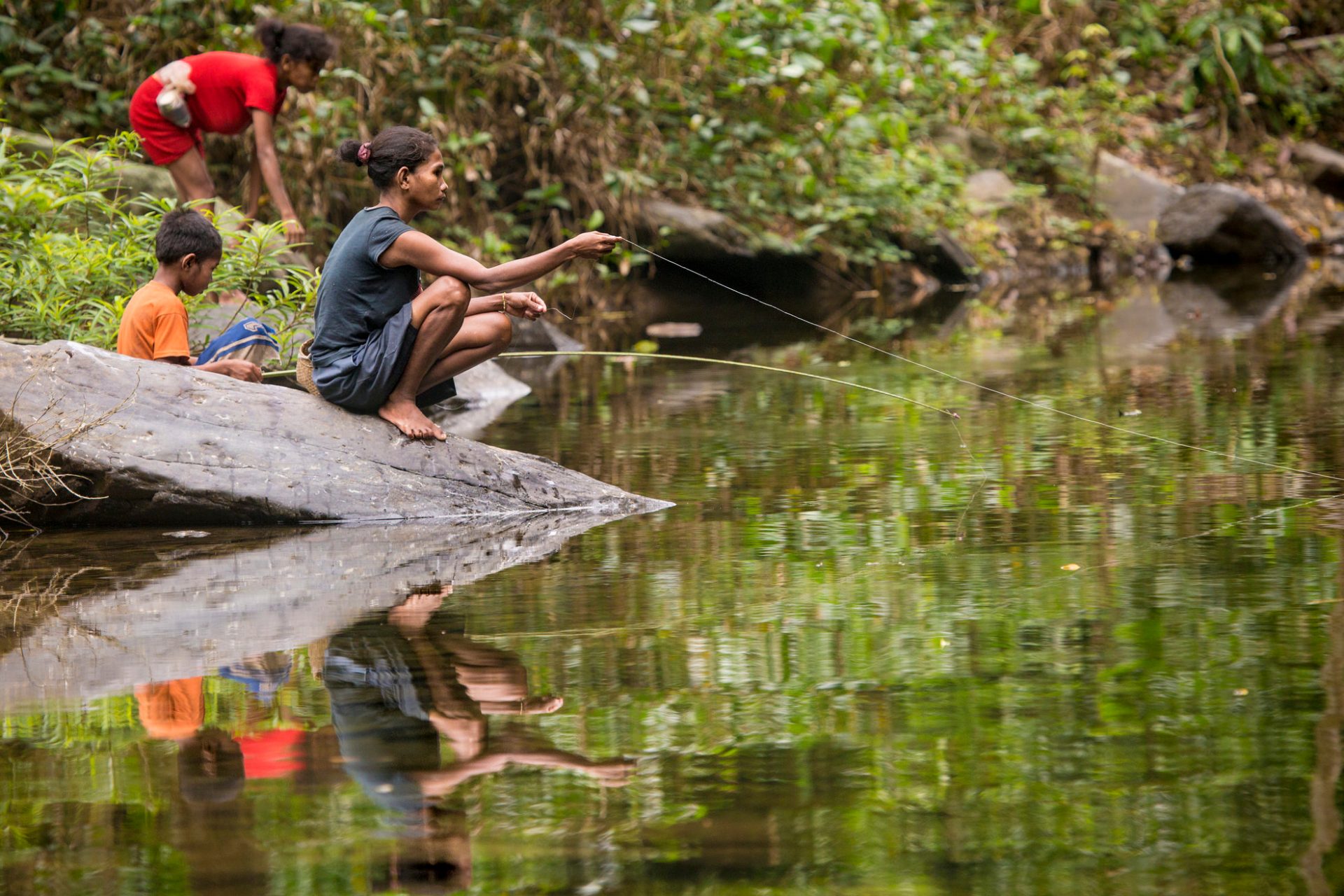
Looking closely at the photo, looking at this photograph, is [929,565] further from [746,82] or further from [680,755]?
[746,82]


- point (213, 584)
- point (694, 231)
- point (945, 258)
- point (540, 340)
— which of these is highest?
point (945, 258)

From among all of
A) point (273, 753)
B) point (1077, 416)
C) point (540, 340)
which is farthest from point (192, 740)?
point (540, 340)

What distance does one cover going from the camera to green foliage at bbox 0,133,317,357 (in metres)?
6.16

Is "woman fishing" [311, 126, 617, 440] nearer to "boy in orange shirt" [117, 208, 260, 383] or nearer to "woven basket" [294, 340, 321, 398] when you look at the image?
"woven basket" [294, 340, 321, 398]

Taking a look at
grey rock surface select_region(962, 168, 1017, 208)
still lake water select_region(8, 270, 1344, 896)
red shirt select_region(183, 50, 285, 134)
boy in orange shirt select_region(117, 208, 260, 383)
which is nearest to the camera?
still lake water select_region(8, 270, 1344, 896)

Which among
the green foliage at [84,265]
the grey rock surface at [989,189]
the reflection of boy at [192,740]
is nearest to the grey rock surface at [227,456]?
the green foliage at [84,265]

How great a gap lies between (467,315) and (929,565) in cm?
190

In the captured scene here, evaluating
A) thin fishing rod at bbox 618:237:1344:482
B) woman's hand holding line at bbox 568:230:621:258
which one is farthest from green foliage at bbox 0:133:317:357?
woman's hand holding line at bbox 568:230:621:258

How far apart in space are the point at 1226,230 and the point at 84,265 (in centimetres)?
1360

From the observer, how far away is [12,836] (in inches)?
92.6

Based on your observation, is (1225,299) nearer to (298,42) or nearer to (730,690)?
(298,42)

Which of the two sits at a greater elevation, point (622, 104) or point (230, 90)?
point (622, 104)

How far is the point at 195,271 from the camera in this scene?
5.48 m

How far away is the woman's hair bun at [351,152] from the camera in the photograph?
491 centimetres
